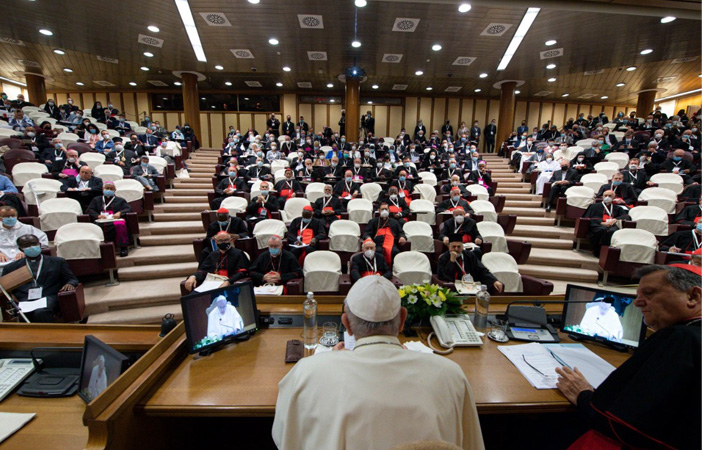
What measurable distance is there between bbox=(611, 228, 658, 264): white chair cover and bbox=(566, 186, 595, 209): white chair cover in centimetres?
164

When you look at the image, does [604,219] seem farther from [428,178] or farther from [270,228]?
[270,228]

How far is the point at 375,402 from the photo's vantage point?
968mm

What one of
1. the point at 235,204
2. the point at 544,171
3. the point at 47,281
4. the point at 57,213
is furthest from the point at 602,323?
the point at 544,171

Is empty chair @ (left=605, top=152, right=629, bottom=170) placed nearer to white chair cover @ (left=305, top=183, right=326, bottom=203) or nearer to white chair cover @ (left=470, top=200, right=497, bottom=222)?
white chair cover @ (left=470, top=200, right=497, bottom=222)

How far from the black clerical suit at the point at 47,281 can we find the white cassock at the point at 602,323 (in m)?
5.04

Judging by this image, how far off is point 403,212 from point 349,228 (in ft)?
4.87

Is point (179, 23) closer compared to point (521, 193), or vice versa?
point (179, 23)

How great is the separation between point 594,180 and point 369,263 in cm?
651

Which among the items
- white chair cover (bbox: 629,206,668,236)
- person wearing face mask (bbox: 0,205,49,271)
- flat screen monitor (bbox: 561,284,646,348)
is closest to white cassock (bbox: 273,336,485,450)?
flat screen monitor (bbox: 561,284,646,348)

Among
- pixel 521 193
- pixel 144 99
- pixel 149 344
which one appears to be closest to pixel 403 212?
pixel 521 193

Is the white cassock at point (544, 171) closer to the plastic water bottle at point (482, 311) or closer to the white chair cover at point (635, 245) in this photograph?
the white chair cover at point (635, 245)

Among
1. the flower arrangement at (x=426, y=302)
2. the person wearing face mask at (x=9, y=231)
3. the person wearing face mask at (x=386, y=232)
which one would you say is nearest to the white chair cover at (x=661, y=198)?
the person wearing face mask at (x=386, y=232)

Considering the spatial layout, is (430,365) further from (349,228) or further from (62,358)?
(349,228)

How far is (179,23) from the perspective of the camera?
28.5 ft
